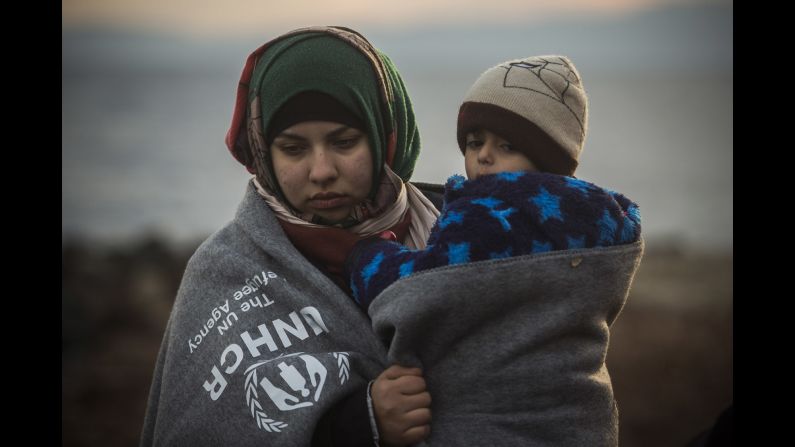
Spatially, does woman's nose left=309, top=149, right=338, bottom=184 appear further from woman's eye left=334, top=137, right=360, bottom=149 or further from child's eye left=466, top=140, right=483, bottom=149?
child's eye left=466, top=140, right=483, bottom=149

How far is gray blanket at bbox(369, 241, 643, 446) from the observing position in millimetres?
1638

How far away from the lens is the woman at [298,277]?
1741 millimetres

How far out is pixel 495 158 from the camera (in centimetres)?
193

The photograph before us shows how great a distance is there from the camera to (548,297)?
1.68 metres

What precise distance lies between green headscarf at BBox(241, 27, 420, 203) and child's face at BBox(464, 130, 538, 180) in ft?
0.99

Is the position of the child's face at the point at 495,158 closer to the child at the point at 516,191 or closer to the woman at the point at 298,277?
the child at the point at 516,191

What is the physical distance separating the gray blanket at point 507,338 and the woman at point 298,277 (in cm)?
9

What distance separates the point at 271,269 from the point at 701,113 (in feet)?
87.8

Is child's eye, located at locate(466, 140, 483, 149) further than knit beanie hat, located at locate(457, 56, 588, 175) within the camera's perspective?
Yes

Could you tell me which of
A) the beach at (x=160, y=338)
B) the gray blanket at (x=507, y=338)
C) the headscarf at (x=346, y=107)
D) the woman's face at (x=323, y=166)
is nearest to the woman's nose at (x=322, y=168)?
the woman's face at (x=323, y=166)

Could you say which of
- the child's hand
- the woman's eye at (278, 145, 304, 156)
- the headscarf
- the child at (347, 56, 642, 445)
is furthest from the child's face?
the child's hand

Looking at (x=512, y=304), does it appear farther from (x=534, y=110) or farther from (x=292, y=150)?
(x=292, y=150)

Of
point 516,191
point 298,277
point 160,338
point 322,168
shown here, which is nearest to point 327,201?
point 322,168
